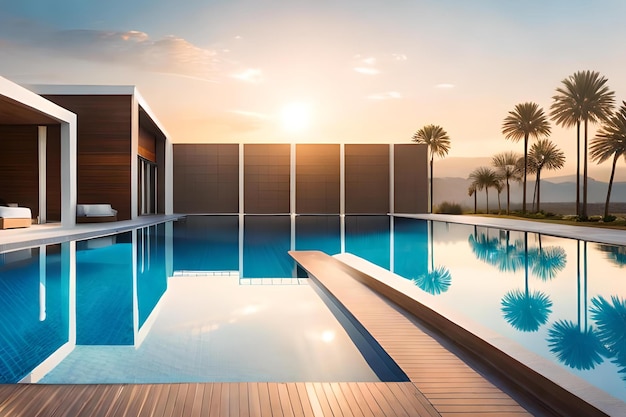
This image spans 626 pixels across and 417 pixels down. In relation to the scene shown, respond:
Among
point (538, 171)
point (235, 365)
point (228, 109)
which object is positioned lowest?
point (235, 365)

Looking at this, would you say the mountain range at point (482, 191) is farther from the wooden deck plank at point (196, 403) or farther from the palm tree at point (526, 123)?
the wooden deck plank at point (196, 403)

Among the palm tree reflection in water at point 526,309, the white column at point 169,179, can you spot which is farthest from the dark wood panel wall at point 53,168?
the palm tree reflection in water at point 526,309

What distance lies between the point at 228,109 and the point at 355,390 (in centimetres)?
2371

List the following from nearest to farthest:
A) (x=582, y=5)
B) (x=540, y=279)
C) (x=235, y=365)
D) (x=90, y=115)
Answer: (x=235, y=365) → (x=540, y=279) → (x=90, y=115) → (x=582, y=5)

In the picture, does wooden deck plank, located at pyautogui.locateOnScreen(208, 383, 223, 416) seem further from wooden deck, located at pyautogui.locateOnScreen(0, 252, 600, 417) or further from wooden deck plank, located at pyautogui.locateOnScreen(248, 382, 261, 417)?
wooden deck plank, located at pyautogui.locateOnScreen(248, 382, 261, 417)

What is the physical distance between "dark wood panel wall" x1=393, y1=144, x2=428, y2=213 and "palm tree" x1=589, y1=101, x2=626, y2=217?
8.37 metres

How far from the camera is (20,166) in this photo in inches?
616

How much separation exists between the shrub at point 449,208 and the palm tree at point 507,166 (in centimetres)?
373

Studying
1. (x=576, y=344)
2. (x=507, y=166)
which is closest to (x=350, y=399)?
(x=576, y=344)

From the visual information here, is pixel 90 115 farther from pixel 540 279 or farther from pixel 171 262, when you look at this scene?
pixel 540 279

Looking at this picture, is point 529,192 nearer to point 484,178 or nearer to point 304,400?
point 484,178

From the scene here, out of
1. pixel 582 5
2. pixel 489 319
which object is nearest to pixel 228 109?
pixel 582 5

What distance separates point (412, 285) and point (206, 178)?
21236 mm

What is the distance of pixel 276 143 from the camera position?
25.8m
